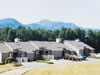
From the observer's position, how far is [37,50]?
69875mm

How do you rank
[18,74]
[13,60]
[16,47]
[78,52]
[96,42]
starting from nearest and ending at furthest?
[18,74] → [13,60] → [16,47] → [78,52] → [96,42]

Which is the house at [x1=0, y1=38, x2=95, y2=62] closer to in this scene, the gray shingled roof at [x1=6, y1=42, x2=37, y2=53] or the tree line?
the gray shingled roof at [x1=6, y1=42, x2=37, y2=53]

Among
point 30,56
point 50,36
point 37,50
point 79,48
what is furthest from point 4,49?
point 50,36

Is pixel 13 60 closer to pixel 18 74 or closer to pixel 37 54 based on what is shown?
pixel 37 54

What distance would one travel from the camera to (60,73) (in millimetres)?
35781

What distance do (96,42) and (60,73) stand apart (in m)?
66.3

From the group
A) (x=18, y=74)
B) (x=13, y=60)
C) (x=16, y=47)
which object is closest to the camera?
(x=18, y=74)

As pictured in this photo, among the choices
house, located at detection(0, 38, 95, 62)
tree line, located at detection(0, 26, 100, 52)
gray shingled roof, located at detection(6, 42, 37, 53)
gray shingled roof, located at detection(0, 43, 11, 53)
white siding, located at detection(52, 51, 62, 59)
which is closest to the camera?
gray shingled roof, located at detection(0, 43, 11, 53)

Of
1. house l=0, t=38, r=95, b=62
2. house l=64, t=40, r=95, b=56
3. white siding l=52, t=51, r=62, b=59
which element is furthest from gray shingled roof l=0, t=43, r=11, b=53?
house l=64, t=40, r=95, b=56

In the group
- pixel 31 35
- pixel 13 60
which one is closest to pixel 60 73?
pixel 13 60

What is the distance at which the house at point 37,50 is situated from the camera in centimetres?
6431

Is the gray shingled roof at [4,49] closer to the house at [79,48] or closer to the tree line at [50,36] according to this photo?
the house at [79,48]

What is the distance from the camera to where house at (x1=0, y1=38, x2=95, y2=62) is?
211ft

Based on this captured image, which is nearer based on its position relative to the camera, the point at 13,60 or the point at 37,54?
the point at 13,60
